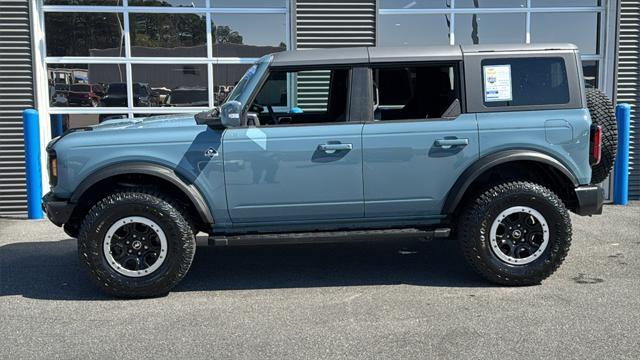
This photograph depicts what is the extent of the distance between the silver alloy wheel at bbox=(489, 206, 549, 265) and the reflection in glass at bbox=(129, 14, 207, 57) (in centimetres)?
525

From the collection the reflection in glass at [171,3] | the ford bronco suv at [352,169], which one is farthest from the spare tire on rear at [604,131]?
the reflection in glass at [171,3]

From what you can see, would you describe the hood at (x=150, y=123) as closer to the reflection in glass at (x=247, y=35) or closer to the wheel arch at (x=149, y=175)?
the wheel arch at (x=149, y=175)

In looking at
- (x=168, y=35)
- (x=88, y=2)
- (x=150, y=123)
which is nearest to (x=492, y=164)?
(x=150, y=123)

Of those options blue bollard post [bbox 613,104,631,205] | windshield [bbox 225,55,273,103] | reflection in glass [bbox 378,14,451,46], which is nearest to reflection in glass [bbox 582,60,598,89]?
blue bollard post [bbox 613,104,631,205]

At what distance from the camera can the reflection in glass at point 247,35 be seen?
8.84m

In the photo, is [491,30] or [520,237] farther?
[491,30]

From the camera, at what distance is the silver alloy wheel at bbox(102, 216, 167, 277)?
497 centimetres

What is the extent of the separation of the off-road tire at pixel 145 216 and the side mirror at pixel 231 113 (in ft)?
2.62

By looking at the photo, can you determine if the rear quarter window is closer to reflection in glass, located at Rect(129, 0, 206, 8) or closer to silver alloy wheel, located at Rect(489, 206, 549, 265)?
silver alloy wheel, located at Rect(489, 206, 549, 265)

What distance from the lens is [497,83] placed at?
17.1 ft

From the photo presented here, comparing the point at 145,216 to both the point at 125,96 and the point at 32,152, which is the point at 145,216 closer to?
the point at 32,152

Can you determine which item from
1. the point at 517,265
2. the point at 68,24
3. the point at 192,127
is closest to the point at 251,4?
the point at 68,24

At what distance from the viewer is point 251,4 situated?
8.88 metres

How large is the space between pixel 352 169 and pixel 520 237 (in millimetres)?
1514
